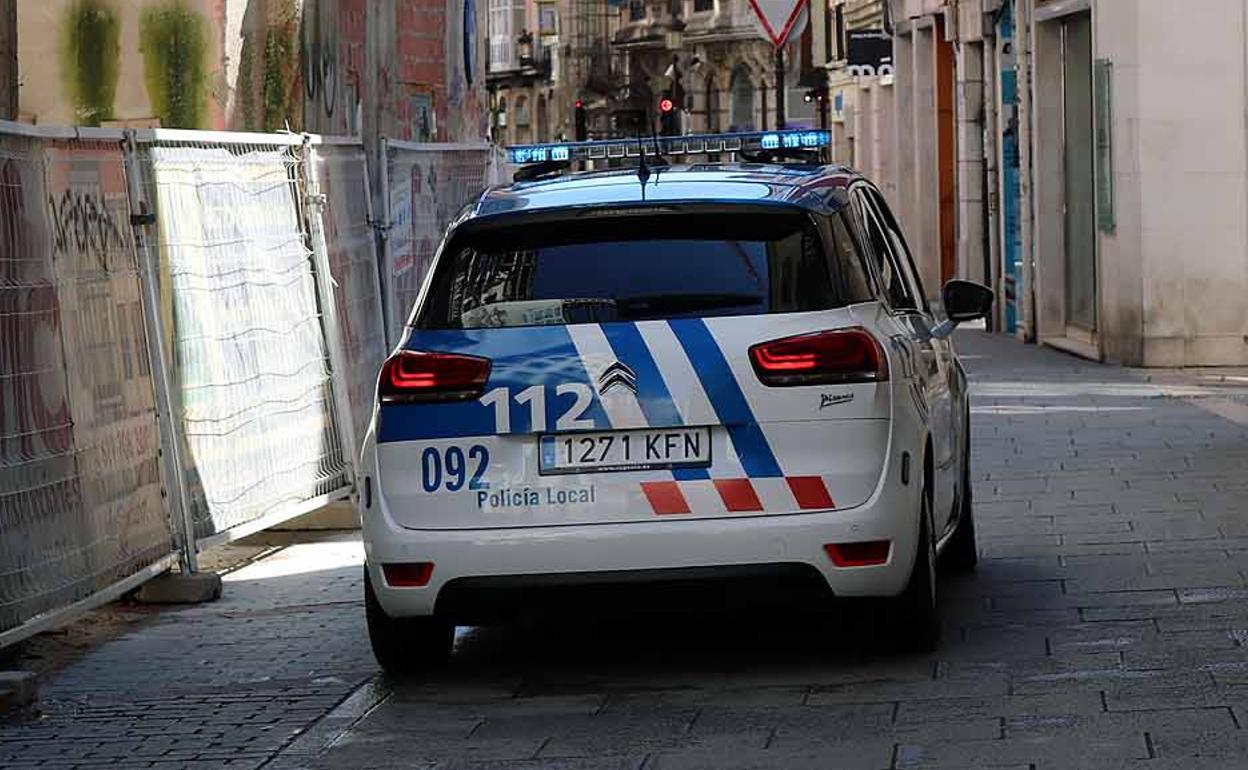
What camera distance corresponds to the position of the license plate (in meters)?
8.55

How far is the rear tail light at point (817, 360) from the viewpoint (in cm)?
858

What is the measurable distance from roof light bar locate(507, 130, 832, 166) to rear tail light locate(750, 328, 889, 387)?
6.77ft

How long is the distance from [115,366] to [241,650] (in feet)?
4.13

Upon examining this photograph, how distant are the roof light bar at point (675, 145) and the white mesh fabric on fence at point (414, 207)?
26.7 inches

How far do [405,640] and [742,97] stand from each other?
284ft

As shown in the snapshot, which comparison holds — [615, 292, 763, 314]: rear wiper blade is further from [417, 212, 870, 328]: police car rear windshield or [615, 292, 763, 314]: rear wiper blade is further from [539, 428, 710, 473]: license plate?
[539, 428, 710, 473]: license plate

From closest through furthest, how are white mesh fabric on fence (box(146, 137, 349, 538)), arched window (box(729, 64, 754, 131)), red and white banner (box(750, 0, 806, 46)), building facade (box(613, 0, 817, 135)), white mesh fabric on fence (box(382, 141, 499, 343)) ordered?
white mesh fabric on fence (box(146, 137, 349, 538)), white mesh fabric on fence (box(382, 141, 499, 343)), red and white banner (box(750, 0, 806, 46)), building facade (box(613, 0, 817, 135)), arched window (box(729, 64, 754, 131))

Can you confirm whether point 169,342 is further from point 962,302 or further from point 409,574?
point 962,302

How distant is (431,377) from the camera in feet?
28.6

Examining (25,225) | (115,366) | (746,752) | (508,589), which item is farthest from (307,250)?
(746,752)

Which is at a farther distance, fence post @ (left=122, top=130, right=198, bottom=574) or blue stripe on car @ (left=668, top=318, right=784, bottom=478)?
fence post @ (left=122, top=130, right=198, bottom=574)

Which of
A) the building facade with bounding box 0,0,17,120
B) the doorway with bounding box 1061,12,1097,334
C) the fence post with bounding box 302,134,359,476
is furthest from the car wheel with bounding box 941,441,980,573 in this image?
the doorway with bounding box 1061,12,1097,334

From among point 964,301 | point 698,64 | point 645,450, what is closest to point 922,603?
point 645,450

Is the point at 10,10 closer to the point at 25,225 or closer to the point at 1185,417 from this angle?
the point at 25,225
